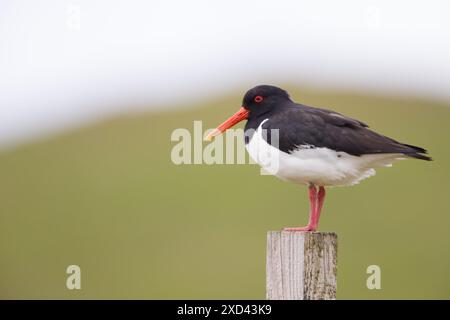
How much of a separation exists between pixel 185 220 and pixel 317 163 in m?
12.7

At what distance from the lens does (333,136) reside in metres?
8.42

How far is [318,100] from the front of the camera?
2997 centimetres

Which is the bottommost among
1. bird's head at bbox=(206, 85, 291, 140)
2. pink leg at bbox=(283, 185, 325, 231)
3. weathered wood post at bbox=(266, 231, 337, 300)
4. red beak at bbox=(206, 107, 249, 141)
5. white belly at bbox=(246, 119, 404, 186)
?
weathered wood post at bbox=(266, 231, 337, 300)

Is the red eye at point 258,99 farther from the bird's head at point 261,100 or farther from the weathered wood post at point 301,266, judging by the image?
the weathered wood post at point 301,266

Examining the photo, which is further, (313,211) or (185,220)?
(185,220)

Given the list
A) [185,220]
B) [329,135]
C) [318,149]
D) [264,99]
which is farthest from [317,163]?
[185,220]

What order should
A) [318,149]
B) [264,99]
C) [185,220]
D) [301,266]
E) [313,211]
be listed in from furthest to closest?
[185,220] → [264,99] → [313,211] → [318,149] → [301,266]

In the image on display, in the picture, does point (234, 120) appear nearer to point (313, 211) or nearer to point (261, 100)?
point (261, 100)

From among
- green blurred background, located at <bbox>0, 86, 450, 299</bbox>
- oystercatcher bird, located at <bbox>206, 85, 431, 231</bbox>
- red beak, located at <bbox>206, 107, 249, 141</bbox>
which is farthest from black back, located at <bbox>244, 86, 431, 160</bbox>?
green blurred background, located at <bbox>0, 86, 450, 299</bbox>

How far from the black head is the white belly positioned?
0.76 metres

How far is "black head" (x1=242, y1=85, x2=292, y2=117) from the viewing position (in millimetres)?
9500

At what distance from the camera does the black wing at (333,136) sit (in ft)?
27.4

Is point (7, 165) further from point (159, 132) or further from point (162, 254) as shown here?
point (162, 254)

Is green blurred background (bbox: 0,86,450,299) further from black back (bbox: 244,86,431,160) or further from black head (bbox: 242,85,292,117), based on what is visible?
black back (bbox: 244,86,431,160)
